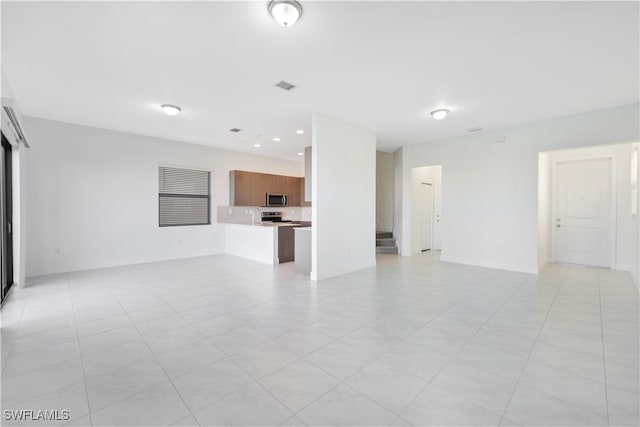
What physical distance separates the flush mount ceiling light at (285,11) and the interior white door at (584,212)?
6.98m

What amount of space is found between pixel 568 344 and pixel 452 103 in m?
3.41

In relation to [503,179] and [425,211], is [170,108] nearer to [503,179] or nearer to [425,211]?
[503,179]

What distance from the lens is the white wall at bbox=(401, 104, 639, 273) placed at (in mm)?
4695

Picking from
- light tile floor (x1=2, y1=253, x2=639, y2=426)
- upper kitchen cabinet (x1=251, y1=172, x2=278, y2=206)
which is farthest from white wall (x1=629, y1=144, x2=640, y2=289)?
upper kitchen cabinet (x1=251, y1=172, x2=278, y2=206)

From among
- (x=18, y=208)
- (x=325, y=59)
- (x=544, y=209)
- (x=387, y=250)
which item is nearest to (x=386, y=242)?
(x=387, y=250)

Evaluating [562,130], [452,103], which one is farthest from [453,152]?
[452,103]

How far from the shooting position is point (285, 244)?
6.51 meters

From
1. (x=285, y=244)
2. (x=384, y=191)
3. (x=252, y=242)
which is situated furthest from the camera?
(x=384, y=191)

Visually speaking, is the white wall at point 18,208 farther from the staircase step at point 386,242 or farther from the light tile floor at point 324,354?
the staircase step at point 386,242

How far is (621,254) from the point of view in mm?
5559

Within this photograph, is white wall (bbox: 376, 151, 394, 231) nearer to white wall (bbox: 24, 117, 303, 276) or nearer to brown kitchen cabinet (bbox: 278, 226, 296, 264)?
brown kitchen cabinet (bbox: 278, 226, 296, 264)

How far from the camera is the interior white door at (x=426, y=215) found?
807 cm

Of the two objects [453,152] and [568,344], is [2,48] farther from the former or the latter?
[453,152]

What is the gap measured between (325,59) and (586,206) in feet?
21.5
